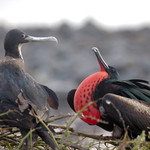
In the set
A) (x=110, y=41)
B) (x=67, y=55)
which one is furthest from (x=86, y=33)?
(x=67, y=55)

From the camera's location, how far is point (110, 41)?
71.2ft

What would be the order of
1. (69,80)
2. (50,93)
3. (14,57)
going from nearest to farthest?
(50,93) < (14,57) < (69,80)

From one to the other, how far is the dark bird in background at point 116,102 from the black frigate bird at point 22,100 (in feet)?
0.92

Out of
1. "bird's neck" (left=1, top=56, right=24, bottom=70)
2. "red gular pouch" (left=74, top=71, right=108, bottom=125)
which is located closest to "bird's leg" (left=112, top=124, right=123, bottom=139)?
"red gular pouch" (left=74, top=71, right=108, bottom=125)

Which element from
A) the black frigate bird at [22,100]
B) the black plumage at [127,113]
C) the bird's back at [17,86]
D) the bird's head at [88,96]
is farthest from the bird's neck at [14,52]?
the black plumage at [127,113]

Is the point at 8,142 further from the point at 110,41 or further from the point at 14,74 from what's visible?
the point at 110,41

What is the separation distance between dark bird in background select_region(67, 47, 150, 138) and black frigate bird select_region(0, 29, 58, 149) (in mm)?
279

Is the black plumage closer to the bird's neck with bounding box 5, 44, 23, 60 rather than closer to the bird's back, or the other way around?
the bird's back

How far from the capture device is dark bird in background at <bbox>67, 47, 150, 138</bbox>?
12.3ft

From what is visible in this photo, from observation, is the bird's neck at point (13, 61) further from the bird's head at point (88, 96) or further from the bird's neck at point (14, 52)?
the bird's head at point (88, 96)

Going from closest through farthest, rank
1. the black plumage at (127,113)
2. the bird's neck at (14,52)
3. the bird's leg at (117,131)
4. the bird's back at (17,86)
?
the bird's back at (17,86)
the black plumage at (127,113)
the bird's leg at (117,131)
the bird's neck at (14,52)

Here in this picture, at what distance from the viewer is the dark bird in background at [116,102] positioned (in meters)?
3.75

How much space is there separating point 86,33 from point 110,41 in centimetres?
141

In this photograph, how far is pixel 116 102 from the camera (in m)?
3.74
